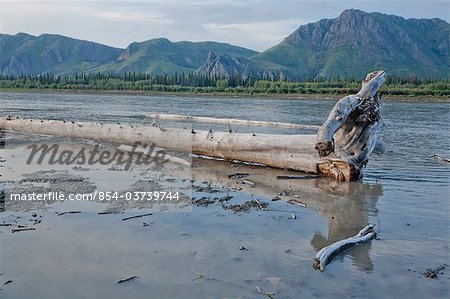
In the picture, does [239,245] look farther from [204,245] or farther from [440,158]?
[440,158]

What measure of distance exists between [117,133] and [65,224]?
1044 cm

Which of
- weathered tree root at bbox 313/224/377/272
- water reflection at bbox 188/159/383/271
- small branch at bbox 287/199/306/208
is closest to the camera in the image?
weathered tree root at bbox 313/224/377/272

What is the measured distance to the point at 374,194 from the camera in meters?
12.3

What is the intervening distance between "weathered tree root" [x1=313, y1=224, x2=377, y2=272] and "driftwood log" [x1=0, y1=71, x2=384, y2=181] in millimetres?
3881

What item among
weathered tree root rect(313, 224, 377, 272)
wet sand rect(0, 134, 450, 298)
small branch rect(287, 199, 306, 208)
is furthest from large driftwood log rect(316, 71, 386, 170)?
weathered tree root rect(313, 224, 377, 272)

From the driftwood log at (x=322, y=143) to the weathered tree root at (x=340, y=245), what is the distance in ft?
12.7

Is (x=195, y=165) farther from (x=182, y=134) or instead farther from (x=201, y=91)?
(x=201, y=91)

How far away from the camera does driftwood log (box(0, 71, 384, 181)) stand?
1316cm

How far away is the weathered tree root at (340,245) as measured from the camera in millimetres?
7402

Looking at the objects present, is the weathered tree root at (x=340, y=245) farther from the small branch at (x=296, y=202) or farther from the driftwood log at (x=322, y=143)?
the driftwood log at (x=322, y=143)

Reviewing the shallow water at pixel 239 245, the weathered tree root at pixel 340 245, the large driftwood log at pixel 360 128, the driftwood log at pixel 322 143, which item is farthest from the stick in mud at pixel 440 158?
the weathered tree root at pixel 340 245

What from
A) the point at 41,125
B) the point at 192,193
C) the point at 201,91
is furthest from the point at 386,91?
the point at 192,193

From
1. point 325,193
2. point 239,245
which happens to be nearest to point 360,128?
point 325,193

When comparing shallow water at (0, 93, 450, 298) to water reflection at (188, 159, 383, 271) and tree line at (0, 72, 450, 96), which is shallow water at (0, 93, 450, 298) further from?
tree line at (0, 72, 450, 96)
